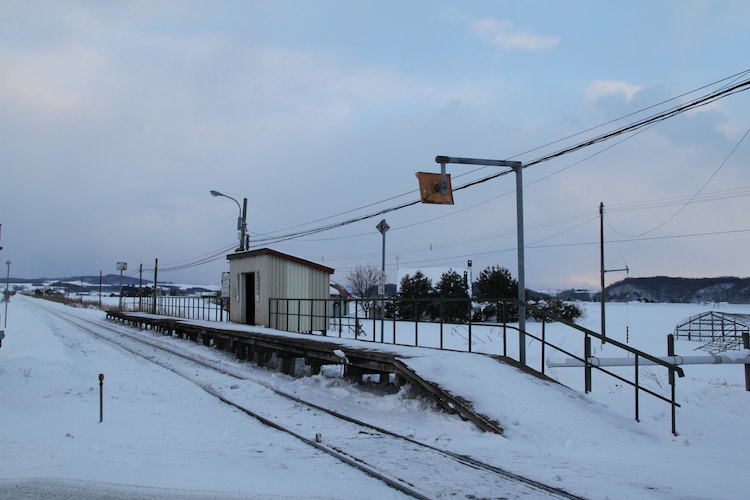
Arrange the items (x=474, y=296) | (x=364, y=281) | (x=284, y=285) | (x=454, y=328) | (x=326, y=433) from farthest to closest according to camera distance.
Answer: (x=364, y=281)
(x=474, y=296)
(x=454, y=328)
(x=284, y=285)
(x=326, y=433)

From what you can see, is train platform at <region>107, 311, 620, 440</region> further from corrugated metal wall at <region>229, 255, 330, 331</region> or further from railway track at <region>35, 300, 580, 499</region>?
corrugated metal wall at <region>229, 255, 330, 331</region>

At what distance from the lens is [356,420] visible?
9180 millimetres

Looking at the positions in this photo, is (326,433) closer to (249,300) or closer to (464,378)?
(464,378)

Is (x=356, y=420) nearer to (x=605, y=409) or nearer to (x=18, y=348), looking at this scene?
(x=605, y=409)

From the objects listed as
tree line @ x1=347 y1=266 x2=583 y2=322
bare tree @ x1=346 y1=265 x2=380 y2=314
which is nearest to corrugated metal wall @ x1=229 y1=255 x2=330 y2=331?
tree line @ x1=347 y1=266 x2=583 y2=322

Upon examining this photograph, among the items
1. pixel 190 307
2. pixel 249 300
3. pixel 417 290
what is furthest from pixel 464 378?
pixel 417 290

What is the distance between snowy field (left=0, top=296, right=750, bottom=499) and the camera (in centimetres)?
563

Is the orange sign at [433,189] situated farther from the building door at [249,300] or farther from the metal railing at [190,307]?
the metal railing at [190,307]

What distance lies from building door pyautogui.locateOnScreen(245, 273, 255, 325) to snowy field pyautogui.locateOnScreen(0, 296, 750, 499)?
1225 centimetres

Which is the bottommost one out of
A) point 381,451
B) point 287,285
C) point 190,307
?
point 190,307

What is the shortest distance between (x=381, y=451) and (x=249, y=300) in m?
19.2

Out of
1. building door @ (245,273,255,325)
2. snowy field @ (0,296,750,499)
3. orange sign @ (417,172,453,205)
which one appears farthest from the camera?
building door @ (245,273,255,325)

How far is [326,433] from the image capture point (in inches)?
324

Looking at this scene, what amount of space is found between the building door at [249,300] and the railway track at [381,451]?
39.7ft
